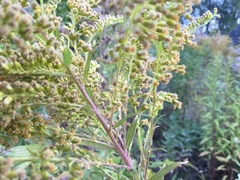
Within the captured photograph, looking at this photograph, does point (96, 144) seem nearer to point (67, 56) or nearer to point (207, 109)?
point (67, 56)

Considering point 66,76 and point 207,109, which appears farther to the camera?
point 207,109

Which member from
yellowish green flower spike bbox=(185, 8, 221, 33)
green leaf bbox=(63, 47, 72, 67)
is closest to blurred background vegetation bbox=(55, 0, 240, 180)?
yellowish green flower spike bbox=(185, 8, 221, 33)

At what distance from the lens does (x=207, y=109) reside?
2.13m

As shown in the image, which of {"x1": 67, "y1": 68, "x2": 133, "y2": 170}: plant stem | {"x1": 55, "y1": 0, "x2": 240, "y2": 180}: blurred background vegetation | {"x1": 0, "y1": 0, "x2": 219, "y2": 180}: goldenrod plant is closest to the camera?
{"x1": 0, "y1": 0, "x2": 219, "y2": 180}: goldenrod plant

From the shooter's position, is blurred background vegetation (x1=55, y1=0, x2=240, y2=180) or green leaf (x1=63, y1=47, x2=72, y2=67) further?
blurred background vegetation (x1=55, y1=0, x2=240, y2=180)

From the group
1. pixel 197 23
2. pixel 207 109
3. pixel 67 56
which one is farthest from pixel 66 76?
→ pixel 207 109

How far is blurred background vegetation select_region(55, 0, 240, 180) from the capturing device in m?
1.72

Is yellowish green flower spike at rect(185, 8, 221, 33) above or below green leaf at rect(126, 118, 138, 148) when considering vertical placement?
above

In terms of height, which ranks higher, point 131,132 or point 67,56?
point 67,56

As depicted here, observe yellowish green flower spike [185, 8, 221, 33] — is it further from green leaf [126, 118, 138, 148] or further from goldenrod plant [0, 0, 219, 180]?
green leaf [126, 118, 138, 148]

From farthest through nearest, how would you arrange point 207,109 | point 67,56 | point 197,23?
point 207,109 < point 197,23 < point 67,56

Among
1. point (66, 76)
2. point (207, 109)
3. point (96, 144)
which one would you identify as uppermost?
point (66, 76)

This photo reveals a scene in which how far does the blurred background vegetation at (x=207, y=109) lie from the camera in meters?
1.72

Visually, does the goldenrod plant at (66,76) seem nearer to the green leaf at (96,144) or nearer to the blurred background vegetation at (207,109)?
the green leaf at (96,144)
